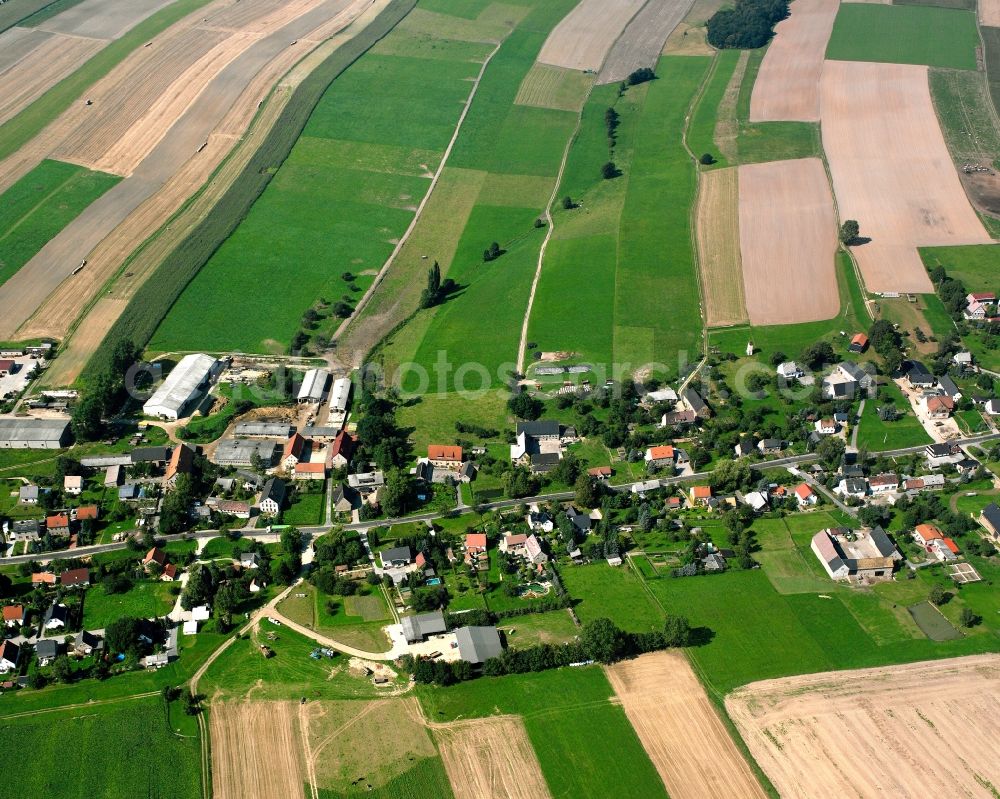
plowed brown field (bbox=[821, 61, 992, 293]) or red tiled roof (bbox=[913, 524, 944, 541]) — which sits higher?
plowed brown field (bbox=[821, 61, 992, 293])

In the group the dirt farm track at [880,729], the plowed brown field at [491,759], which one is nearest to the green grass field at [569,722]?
the plowed brown field at [491,759]

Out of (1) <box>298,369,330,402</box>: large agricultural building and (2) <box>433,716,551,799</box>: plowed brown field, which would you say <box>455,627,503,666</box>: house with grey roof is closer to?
(2) <box>433,716,551,799</box>: plowed brown field

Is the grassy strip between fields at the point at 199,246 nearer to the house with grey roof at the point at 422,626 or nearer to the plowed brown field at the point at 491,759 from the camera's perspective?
the house with grey roof at the point at 422,626

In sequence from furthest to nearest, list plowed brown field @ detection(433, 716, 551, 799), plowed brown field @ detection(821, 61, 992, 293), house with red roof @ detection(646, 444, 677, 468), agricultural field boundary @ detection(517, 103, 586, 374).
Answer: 1. plowed brown field @ detection(821, 61, 992, 293)
2. agricultural field boundary @ detection(517, 103, 586, 374)
3. house with red roof @ detection(646, 444, 677, 468)
4. plowed brown field @ detection(433, 716, 551, 799)

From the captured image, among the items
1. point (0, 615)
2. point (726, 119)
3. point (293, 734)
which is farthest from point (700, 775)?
point (726, 119)

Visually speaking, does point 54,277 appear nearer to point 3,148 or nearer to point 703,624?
point 3,148

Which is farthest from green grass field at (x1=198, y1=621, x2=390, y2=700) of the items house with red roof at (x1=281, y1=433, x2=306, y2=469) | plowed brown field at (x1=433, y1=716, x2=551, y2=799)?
house with red roof at (x1=281, y1=433, x2=306, y2=469)

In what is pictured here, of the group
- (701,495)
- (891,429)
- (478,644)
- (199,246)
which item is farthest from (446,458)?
(199,246)
